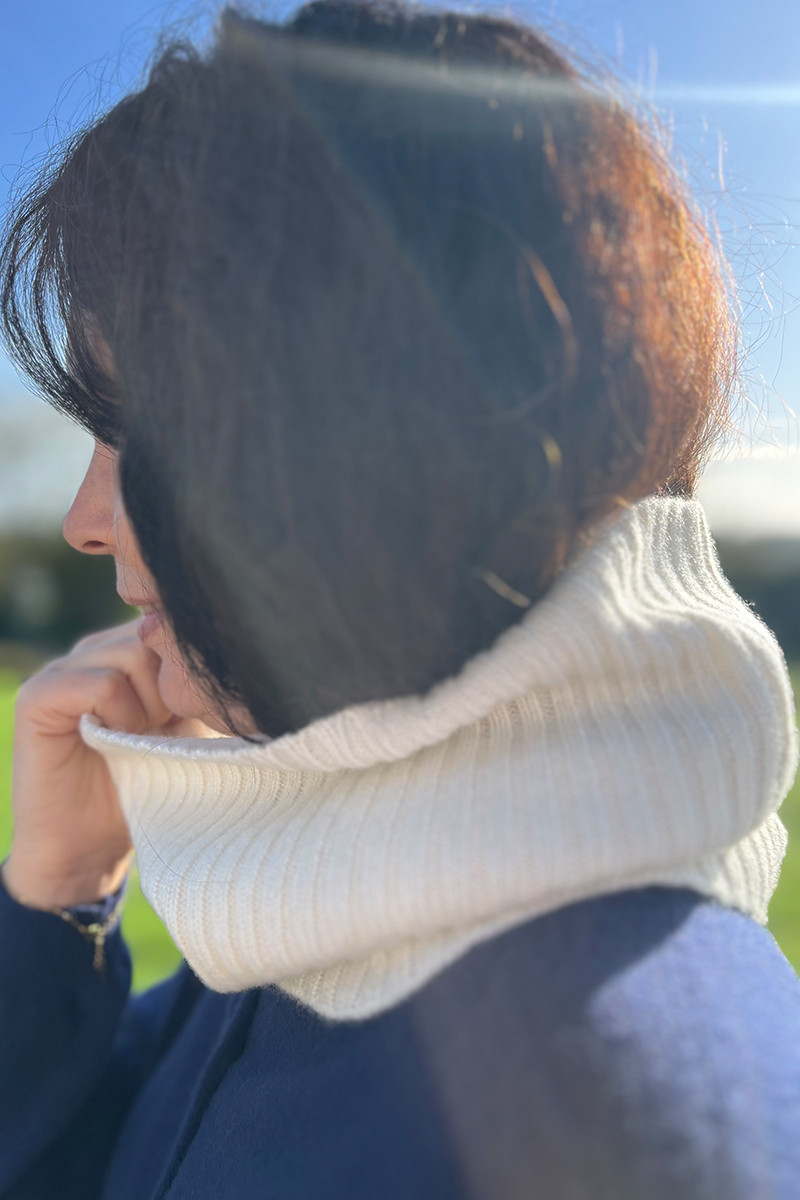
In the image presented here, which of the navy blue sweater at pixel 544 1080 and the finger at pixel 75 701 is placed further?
the finger at pixel 75 701

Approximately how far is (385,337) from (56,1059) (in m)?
1.02

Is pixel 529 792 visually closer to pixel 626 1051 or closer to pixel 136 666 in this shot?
pixel 626 1051

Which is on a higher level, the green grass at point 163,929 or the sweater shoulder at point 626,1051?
the sweater shoulder at point 626,1051

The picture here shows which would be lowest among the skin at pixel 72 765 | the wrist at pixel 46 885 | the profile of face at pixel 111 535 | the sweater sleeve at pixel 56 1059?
the sweater sleeve at pixel 56 1059

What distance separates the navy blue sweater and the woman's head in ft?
0.69

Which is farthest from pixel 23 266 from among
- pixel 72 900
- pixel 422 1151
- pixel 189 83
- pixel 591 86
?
pixel 422 1151

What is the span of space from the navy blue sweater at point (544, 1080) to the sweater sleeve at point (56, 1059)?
1.13 feet

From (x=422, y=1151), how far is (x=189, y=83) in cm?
79

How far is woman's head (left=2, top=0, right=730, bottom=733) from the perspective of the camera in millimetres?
515

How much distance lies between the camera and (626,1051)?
1.56ft

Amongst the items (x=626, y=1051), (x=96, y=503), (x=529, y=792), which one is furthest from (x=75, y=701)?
(x=626, y=1051)

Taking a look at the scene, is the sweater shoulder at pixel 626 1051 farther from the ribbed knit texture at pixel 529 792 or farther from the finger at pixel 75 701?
the finger at pixel 75 701

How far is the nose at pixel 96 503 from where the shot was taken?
0.87m

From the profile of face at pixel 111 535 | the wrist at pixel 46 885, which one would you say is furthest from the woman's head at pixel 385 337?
the wrist at pixel 46 885
